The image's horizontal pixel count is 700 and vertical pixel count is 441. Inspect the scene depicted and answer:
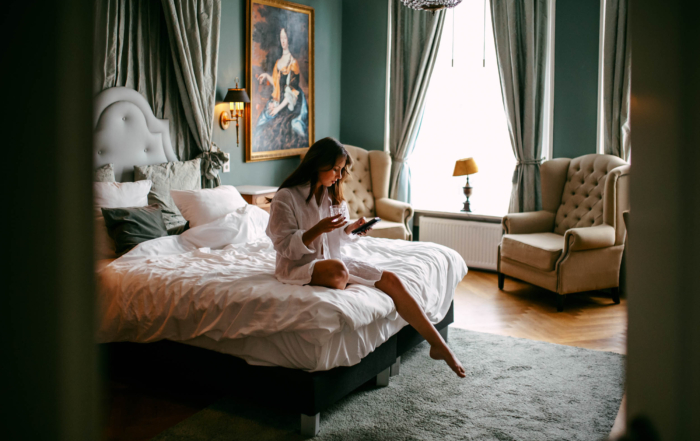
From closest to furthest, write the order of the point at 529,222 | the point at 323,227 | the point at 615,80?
the point at 323,227, the point at 615,80, the point at 529,222

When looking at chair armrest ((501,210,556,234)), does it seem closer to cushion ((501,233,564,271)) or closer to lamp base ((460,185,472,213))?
cushion ((501,233,564,271))

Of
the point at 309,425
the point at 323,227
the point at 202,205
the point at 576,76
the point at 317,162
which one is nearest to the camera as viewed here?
the point at 309,425

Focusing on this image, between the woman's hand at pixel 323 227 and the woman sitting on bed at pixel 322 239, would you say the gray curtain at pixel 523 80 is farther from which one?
the woman's hand at pixel 323 227

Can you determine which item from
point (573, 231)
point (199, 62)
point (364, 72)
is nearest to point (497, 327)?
point (573, 231)

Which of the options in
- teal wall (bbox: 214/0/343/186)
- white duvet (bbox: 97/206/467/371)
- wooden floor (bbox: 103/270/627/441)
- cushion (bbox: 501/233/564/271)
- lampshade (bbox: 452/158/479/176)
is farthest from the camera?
lampshade (bbox: 452/158/479/176)

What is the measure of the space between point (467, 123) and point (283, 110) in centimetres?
202

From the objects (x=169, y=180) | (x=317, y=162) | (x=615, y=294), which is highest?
(x=317, y=162)

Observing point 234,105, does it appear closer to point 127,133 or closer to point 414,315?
point 127,133

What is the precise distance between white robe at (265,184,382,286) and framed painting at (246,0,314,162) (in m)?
2.40

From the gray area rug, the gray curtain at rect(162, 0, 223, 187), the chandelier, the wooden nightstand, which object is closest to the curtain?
the gray curtain at rect(162, 0, 223, 187)

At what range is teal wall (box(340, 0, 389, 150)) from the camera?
6.51 meters

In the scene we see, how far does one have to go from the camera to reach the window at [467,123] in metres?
6.00

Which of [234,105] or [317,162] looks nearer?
[317,162]

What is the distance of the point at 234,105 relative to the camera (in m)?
4.91
